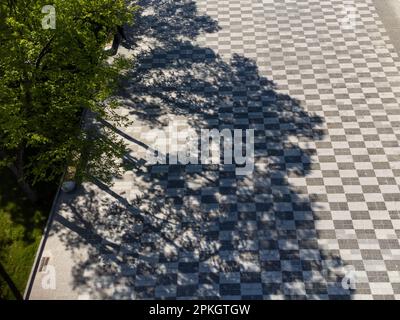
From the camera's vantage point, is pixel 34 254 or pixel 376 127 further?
pixel 376 127

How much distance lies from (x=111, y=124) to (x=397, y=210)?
1021 centimetres

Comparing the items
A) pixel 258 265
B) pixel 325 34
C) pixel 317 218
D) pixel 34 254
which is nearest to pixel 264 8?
pixel 325 34

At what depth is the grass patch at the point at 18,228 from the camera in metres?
12.6

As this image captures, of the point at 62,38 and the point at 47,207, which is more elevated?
the point at 62,38

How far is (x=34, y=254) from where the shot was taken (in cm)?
1307

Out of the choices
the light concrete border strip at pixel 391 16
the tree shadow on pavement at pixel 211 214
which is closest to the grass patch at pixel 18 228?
the tree shadow on pavement at pixel 211 214

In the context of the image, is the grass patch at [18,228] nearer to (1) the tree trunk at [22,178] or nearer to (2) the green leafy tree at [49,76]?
(1) the tree trunk at [22,178]

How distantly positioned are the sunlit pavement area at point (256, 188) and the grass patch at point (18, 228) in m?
0.45

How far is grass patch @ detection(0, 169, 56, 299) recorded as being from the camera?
12.6 metres

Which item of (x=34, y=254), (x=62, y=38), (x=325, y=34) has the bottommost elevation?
(x=34, y=254)

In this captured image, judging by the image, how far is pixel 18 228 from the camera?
13773 millimetres

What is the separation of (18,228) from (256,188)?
7537mm

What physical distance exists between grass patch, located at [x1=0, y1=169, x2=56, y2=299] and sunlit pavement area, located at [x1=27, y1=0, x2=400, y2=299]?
1.48ft

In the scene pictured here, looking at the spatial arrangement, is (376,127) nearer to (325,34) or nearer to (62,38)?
(325,34)
